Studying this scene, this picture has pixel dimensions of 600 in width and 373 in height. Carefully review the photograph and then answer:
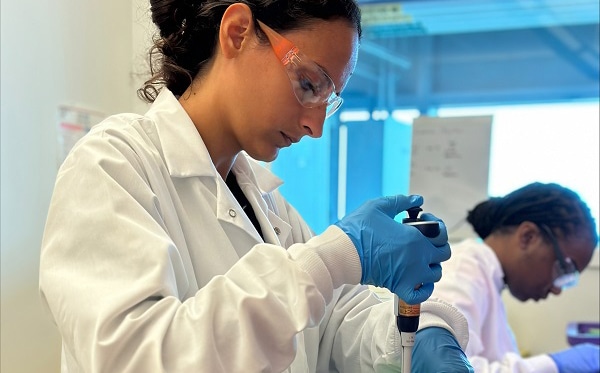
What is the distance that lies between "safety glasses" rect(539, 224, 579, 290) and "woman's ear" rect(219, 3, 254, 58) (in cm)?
137

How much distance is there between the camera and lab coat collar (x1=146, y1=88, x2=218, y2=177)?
0.96m

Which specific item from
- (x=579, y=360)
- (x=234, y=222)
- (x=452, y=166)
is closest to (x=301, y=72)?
(x=234, y=222)

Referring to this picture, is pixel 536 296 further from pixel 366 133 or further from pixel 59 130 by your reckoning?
pixel 59 130

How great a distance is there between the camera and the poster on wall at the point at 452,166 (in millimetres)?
2713

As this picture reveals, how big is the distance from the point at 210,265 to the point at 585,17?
2501 mm

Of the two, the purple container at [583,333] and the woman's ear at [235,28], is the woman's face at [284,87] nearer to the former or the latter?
the woman's ear at [235,28]

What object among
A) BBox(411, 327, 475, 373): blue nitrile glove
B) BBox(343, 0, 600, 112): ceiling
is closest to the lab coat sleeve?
BBox(411, 327, 475, 373): blue nitrile glove

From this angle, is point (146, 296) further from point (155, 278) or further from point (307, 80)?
point (307, 80)

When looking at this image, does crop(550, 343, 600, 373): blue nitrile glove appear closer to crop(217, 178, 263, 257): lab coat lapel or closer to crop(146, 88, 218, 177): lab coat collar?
crop(217, 178, 263, 257): lab coat lapel

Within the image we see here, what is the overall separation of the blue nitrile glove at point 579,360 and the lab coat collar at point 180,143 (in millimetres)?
1491

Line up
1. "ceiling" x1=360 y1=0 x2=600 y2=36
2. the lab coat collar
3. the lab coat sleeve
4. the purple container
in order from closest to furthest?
the lab coat sleeve < the lab coat collar < the purple container < "ceiling" x1=360 y1=0 x2=600 y2=36

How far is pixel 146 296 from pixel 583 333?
87.4 inches

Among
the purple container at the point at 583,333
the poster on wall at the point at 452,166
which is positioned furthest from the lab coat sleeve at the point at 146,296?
the poster on wall at the point at 452,166

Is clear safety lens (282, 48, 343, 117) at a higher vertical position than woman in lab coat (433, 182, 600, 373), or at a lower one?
higher
